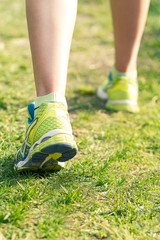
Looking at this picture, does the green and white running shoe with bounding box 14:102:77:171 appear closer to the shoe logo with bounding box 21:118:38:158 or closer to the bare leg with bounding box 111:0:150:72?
the shoe logo with bounding box 21:118:38:158

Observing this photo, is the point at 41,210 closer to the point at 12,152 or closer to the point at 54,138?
the point at 54,138

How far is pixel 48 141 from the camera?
3.90 feet

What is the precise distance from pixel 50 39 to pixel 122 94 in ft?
3.69

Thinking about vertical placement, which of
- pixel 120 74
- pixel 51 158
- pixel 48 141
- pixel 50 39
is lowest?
pixel 120 74

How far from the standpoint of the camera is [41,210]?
3.93ft

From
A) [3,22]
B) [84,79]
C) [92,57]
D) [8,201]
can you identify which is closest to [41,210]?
[8,201]

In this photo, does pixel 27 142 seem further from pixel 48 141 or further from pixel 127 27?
pixel 127 27

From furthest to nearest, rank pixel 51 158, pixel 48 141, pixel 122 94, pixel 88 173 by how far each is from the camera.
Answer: pixel 122 94 → pixel 88 173 → pixel 51 158 → pixel 48 141

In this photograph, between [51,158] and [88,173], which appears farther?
[88,173]

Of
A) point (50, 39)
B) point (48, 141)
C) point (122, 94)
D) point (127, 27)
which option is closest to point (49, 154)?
point (48, 141)

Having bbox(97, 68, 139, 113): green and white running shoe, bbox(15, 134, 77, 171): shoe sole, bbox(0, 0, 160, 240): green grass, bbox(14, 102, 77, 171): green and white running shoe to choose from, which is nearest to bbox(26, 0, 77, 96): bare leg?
bbox(14, 102, 77, 171): green and white running shoe

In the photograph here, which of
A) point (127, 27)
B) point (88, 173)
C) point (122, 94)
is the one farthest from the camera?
point (122, 94)

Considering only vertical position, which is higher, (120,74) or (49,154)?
(49,154)

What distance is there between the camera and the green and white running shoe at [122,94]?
7.55 feet
